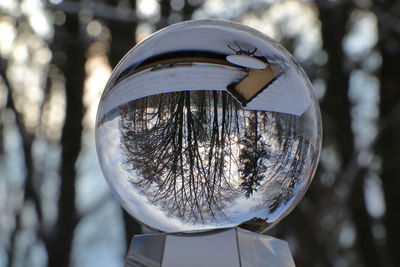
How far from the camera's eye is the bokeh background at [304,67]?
6098 mm

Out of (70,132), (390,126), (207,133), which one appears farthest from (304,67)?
(207,133)

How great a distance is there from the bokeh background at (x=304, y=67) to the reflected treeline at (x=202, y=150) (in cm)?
404

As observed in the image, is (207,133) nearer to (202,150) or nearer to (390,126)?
(202,150)

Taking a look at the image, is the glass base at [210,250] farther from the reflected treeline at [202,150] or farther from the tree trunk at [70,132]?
the tree trunk at [70,132]

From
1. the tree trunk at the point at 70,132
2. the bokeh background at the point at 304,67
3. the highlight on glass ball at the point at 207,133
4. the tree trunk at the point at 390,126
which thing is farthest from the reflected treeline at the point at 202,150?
the tree trunk at the point at 70,132

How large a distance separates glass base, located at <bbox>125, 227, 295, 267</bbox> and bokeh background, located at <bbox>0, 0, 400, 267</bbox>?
13.4 ft

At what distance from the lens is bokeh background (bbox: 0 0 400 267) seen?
20.0 ft

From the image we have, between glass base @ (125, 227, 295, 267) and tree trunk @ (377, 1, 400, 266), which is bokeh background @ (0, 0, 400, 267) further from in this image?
glass base @ (125, 227, 295, 267)

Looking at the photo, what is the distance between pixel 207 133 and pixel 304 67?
6.19 metres

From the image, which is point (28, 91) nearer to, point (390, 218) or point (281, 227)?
point (281, 227)

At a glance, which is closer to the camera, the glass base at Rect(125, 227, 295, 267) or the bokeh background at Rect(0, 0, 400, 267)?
the glass base at Rect(125, 227, 295, 267)

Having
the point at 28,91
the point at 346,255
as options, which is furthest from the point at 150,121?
the point at 346,255

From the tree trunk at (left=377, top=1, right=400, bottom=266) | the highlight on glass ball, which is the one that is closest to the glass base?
the highlight on glass ball

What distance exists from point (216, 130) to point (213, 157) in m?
0.05
